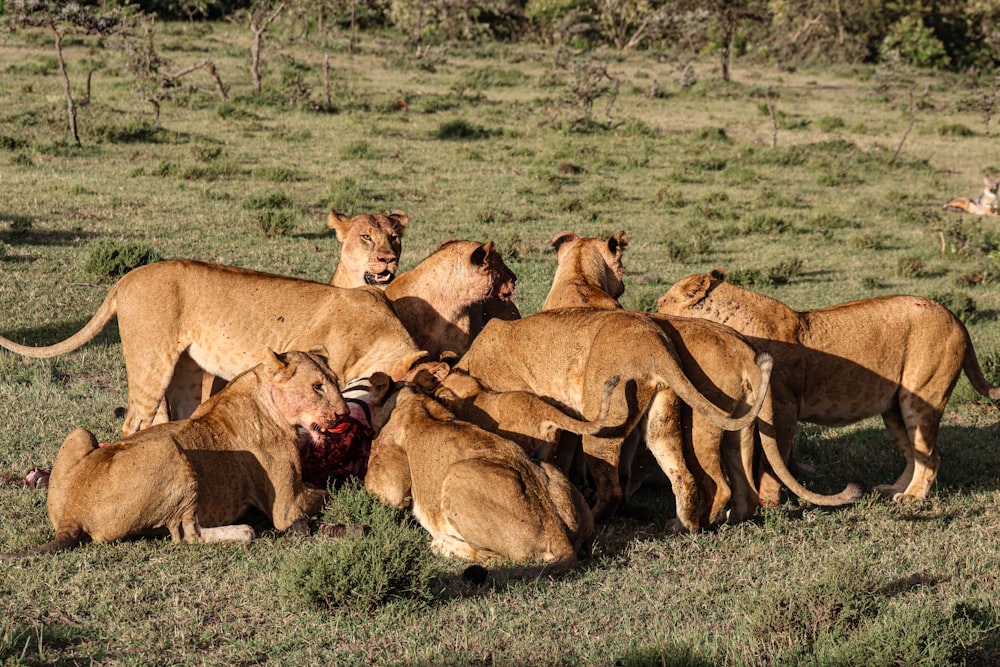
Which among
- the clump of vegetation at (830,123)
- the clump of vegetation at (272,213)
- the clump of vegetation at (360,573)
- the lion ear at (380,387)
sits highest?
the lion ear at (380,387)

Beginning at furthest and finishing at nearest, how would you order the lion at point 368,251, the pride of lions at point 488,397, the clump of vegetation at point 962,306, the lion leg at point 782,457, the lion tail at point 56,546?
the clump of vegetation at point 962,306
the lion at point 368,251
the lion leg at point 782,457
the pride of lions at point 488,397
the lion tail at point 56,546

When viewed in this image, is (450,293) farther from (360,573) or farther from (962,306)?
(962,306)

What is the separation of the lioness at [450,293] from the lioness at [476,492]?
1798 millimetres

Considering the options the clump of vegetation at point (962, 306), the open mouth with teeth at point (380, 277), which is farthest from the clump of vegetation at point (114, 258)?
the clump of vegetation at point (962, 306)

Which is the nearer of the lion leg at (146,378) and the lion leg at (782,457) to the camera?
the lion leg at (782,457)

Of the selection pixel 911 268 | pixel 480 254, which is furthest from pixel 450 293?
pixel 911 268

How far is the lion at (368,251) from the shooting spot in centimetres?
877

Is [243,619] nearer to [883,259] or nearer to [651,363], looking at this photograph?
[651,363]

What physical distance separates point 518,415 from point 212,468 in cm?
157

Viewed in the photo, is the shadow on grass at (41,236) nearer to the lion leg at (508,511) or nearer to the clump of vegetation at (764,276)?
the clump of vegetation at (764,276)

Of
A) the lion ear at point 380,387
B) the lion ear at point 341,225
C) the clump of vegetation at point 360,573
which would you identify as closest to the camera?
the clump of vegetation at point 360,573

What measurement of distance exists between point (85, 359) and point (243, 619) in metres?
5.37

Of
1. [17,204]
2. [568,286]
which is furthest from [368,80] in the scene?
[568,286]

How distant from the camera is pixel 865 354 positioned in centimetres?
721
